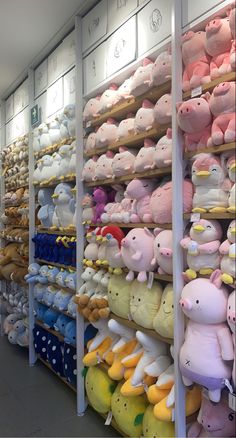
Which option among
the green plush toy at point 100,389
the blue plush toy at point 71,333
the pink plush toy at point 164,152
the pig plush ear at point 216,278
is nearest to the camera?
the pig plush ear at point 216,278

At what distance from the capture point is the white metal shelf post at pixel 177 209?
5.59ft

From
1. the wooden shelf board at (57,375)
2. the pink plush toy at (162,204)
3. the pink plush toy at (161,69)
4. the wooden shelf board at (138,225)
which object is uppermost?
the pink plush toy at (161,69)

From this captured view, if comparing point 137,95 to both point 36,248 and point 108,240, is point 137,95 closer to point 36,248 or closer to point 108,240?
point 108,240

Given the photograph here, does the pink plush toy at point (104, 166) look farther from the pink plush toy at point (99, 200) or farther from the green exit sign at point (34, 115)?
the green exit sign at point (34, 115)

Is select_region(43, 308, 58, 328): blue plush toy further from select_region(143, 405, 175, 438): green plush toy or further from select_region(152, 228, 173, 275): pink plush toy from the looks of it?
select_region(152, 228, 173, 275): pink plush toy

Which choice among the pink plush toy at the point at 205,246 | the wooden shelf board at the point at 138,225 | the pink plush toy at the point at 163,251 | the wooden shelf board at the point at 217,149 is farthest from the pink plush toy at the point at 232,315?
the wooden shelf board at the point at 217,149

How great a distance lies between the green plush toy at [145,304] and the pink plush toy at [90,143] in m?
1.03

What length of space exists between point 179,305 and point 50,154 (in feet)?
6.63

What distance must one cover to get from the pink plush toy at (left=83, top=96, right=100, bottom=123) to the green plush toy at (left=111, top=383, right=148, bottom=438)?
1807 mm

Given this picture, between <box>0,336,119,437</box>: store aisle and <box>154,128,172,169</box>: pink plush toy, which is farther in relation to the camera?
<box>0,336,119,437</box>: store aisle

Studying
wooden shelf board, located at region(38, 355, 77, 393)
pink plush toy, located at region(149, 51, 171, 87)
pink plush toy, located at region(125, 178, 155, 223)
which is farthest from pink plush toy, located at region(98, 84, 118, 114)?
wooden shelf board, located at region(38, 355, 77, 393)

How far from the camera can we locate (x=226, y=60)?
1.56 meters

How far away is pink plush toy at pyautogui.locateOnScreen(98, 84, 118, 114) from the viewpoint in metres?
2.30

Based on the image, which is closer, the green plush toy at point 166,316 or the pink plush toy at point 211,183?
the pink plush toy at point 211,183
